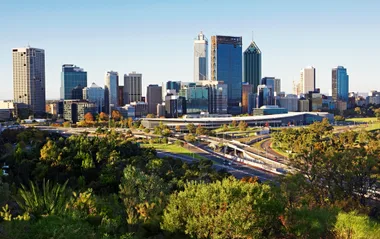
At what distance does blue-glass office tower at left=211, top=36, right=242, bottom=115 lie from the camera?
130 meters

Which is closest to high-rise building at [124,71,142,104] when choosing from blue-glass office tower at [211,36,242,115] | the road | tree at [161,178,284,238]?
blue-glass office tower at [211,36,242,115]

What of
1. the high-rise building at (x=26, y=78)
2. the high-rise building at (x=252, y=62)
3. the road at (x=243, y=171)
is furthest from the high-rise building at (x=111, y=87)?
the road at (x=243, y=171)

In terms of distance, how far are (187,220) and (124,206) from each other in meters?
5.53

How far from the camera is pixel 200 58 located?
186500mm

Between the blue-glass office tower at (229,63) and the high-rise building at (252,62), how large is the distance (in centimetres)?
3223

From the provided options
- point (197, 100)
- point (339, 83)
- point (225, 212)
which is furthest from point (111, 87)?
point (225, 212)

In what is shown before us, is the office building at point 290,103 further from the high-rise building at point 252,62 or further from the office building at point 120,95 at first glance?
the office building at point 120,95

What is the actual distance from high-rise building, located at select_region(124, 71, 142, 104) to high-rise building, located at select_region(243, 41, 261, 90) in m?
42.5

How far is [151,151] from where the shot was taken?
34.9 meters

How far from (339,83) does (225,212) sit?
15893cm

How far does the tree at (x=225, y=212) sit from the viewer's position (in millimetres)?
12688

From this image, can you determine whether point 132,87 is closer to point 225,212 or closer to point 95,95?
point 95,95

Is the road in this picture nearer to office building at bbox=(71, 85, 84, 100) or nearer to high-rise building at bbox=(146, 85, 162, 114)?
office building at bbox=(71, 85, 84, 100)

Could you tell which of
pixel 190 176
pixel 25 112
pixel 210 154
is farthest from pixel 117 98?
pixel 190 176
